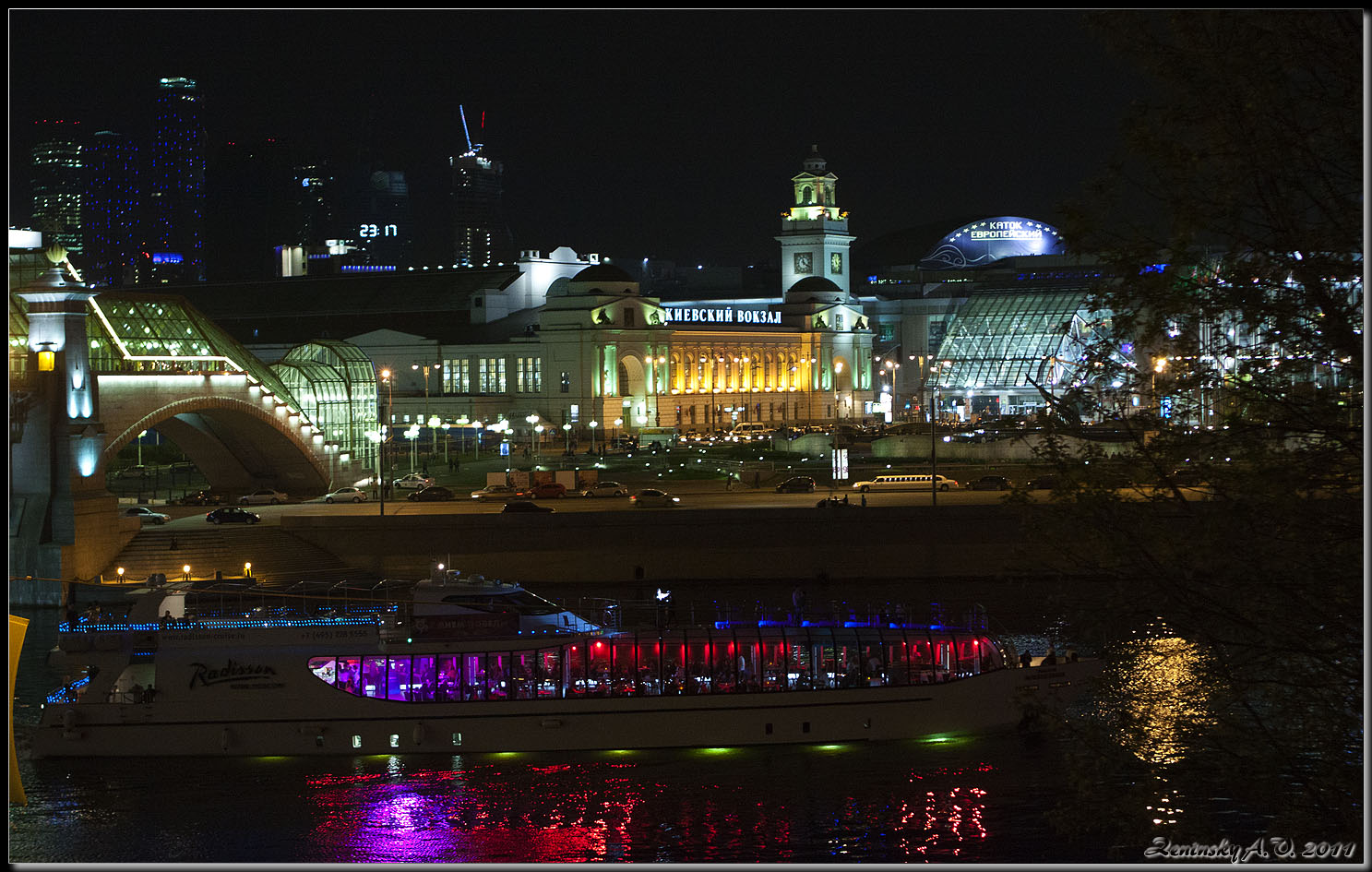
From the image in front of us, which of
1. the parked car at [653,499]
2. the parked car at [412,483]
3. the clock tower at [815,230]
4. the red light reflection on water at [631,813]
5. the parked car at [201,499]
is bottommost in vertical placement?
the red light reflection on water at [631,813]

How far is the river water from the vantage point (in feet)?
95.3

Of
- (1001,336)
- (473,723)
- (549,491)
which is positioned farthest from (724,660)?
(1001,336)

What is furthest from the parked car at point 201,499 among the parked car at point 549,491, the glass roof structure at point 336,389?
the parked car at point 549,491

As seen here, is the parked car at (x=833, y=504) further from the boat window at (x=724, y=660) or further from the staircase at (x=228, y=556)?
the boat window at (x=724, y=660)

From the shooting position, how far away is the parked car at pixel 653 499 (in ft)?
227

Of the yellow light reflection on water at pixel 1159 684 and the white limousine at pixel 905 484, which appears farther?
the white limousine at pixel 905 484

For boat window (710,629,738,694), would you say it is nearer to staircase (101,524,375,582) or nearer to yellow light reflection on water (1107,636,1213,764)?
yellow light reflection on water (1107,636,1213,764)

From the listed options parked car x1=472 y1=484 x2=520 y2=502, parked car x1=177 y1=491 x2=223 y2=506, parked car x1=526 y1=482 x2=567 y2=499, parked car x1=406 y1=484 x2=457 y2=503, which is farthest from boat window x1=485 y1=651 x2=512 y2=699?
parked car x1=177 y1=491 x2=223 y2=506

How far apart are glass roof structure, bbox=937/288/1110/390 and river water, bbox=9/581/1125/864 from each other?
121147mm

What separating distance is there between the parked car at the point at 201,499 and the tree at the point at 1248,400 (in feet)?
208

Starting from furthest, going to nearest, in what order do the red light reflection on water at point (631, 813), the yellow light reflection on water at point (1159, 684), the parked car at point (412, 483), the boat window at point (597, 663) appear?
the parked car at point (412, 483), the boat window at point (597, 663), the yellow light reflection on water at point (1159, 684), the red light reflection on water at point (631, 813)

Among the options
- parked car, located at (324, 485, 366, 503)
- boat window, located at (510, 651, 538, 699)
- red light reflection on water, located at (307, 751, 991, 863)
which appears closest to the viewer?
red light reflection on water, located at (307, 751, 991, 863)

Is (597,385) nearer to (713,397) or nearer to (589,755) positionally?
(713,397)

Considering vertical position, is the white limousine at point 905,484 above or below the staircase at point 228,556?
above
